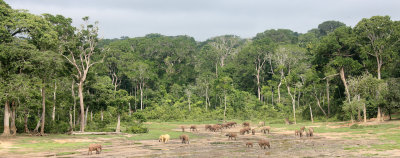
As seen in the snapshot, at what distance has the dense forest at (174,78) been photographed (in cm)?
3161

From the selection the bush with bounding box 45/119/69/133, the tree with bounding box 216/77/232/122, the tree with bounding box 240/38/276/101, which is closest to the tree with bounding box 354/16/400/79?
the tree with bounding box 216/77/232/122

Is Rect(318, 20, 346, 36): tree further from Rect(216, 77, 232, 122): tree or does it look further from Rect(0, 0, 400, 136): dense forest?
Rect(216, 77, 232, 122): tree

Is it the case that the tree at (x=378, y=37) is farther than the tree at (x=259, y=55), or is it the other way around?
the tree at (x=259, y=55)

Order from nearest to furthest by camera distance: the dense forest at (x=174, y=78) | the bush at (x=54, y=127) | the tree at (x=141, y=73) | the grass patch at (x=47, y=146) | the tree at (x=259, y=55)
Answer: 1. the grass patch at (x=47, y=146)
2. the dense forest at (x=174, y=78)
3. the bush at (x=54, y=127)
4. the tree at (x=141, y=73)
5. the tree at (x=259, y=55)

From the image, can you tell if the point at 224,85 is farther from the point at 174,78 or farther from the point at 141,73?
the point at 174,78

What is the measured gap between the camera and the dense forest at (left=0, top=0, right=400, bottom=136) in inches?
1244

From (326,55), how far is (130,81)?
1805 inches

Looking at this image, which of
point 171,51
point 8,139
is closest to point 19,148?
point 8,139

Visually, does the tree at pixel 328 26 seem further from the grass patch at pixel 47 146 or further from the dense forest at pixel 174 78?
the grass patch at pixel 47 146

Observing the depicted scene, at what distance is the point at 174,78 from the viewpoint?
87.2 meters

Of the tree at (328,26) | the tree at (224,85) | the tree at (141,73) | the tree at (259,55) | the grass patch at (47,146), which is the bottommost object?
the grass patch at (47,146)

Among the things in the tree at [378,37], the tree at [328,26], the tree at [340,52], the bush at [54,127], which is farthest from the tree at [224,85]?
the tree at [328,26]

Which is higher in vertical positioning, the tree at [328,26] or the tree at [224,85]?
the tree at [328,26]

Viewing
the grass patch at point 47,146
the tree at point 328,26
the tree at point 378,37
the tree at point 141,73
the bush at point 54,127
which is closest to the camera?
the grass patch at point 47,146
